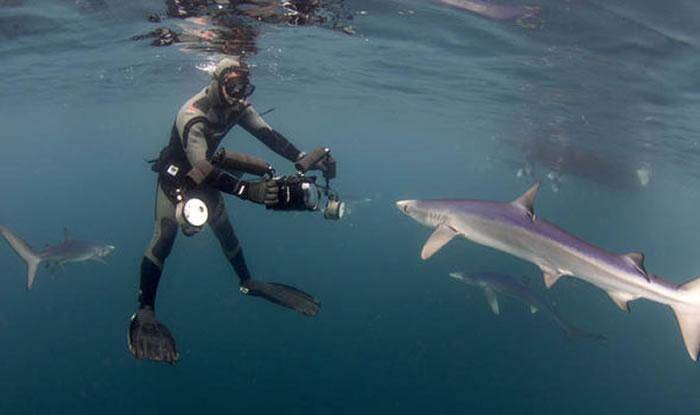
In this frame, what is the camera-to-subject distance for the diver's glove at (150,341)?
5418 millimetres

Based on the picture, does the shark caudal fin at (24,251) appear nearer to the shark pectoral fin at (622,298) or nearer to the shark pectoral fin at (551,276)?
the shark pectoral fin at (551,276)

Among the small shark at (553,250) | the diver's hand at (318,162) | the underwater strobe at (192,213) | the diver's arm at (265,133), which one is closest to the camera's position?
the underwater strobe at (192,213)

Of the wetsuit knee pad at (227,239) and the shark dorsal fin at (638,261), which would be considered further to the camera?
the wetsuit knee pad at (227,239)

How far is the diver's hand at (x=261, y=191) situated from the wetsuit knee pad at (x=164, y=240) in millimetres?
2403

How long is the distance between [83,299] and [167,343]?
16.0 metres

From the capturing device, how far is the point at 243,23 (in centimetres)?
1472

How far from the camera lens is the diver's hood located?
6.14 metres

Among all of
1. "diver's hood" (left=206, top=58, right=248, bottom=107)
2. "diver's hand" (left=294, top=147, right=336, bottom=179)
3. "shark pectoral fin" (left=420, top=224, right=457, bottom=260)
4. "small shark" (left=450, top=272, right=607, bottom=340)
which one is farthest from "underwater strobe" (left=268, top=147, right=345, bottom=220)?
"small shark" (left=450, top=272, right=607, bottom=340)

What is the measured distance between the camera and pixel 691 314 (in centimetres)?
586

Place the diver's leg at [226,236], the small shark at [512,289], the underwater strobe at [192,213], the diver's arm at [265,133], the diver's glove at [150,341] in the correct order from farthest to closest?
1. the small shark at [512,289]
2. the diver's leg at [226,236]
3. the diver's arm at [265,133]
4. the diver's glove at [150,341]
5. the underwater strobe at [192,213]

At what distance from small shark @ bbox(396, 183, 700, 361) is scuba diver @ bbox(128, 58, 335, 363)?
2031 millimetres

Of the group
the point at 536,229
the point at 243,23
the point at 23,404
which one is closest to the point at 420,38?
the point at 243,23

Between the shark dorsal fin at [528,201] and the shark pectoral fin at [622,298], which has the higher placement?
the shark dorsal fin at [528,201]

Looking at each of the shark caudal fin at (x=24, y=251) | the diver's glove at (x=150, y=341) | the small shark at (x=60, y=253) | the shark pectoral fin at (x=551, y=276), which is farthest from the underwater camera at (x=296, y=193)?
the small shark at (x=60, y=253)
